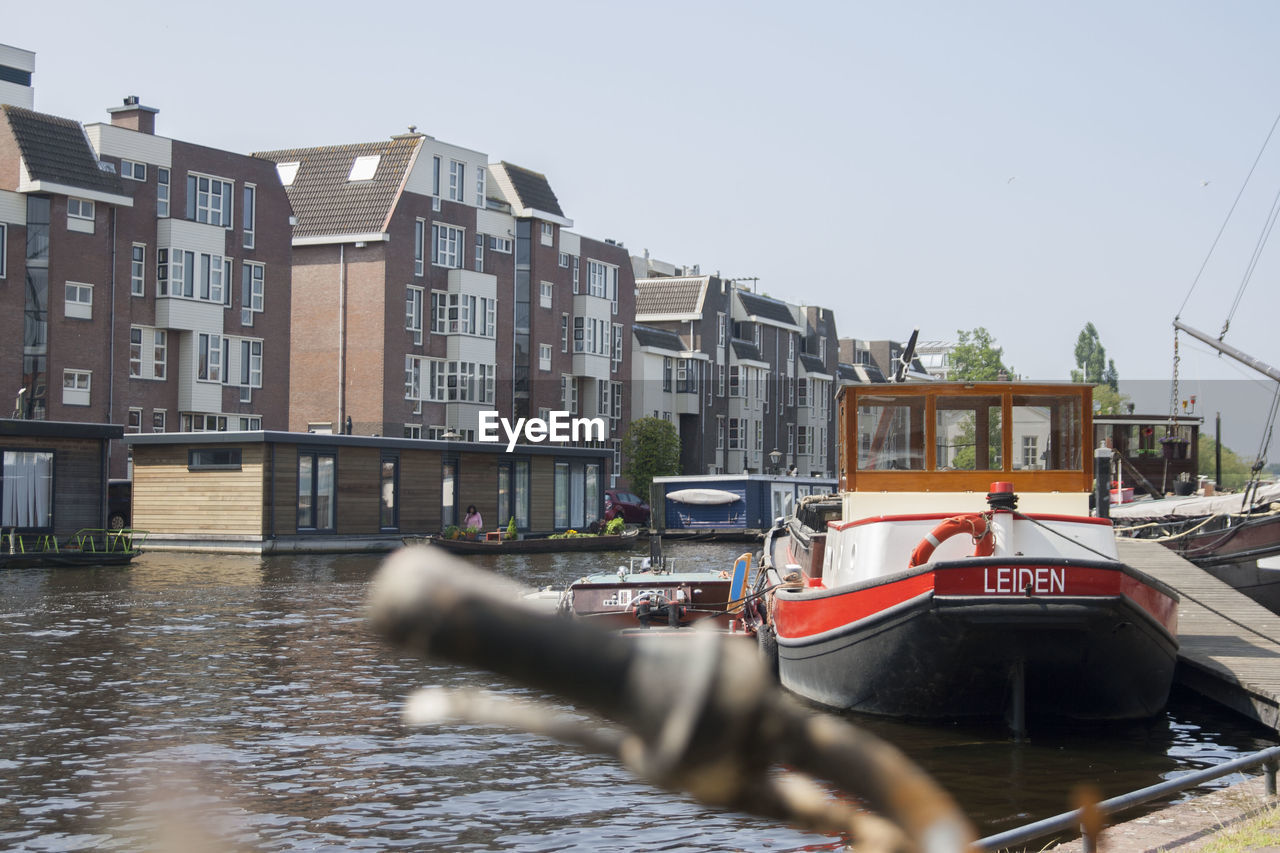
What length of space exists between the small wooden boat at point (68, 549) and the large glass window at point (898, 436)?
86.6 feet

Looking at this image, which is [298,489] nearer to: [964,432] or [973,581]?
[964,432]

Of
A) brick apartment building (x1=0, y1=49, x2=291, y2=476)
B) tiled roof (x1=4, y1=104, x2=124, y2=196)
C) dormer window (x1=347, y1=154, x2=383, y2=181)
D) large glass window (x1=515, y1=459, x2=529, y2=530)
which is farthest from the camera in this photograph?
dormer window (x1=347, y1=154, x2=383, y2=181)

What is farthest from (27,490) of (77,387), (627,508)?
(627,508)

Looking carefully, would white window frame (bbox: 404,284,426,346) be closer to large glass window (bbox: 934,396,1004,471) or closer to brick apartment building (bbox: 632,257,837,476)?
brick apartment building (bbox: 632,257,837,476)

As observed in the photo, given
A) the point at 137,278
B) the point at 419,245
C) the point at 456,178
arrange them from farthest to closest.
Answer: the point at 456,178, the point at 419,245, the point at 137,278

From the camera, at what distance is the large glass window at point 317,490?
154ft

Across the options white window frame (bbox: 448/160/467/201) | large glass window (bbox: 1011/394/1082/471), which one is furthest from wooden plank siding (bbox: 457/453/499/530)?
large glass window (bbox: 1011/394/1082/471)

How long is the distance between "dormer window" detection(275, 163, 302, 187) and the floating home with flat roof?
71.6ft

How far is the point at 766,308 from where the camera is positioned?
97.6 metres

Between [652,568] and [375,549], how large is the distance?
1043 inches

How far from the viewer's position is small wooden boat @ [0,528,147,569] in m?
36.8

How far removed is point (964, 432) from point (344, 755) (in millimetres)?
8465

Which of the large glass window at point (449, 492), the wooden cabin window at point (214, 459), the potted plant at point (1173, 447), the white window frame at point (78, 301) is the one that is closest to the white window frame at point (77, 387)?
the white window frame at point (78, 301)
